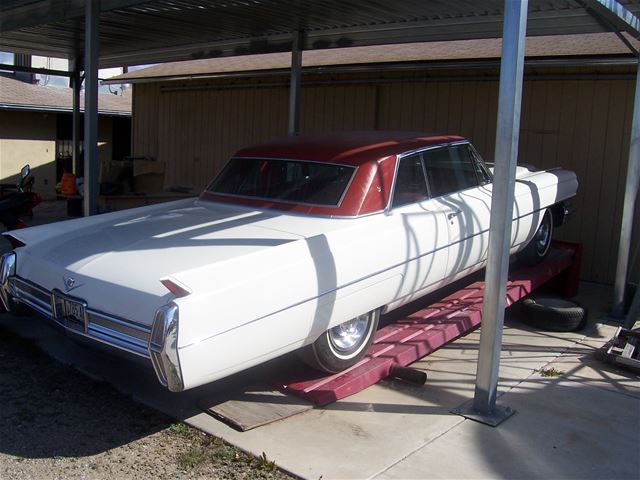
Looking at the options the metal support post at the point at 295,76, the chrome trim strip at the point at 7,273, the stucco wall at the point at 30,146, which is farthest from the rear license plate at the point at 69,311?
the stucco wall at the point at 30,146

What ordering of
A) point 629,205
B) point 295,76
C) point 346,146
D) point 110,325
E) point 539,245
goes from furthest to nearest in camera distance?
point 295,76 → point 539,245 → point 629,205 → point 346,146 → point 110,325

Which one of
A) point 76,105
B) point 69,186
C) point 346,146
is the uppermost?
point 76,105

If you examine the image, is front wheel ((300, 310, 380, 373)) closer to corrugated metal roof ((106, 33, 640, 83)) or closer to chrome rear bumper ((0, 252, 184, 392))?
chrome rear bumper ((0, 252, 184, 392))

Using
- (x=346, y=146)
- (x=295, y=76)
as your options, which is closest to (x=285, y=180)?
(x=346, y=146)

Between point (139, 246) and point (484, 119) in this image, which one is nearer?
point (139, 246)

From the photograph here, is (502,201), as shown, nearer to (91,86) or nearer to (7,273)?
(7,273)

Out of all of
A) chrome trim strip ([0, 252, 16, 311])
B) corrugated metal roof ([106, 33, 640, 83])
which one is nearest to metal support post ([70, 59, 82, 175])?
corrugated metal roof ([106, 33, 640, 83])

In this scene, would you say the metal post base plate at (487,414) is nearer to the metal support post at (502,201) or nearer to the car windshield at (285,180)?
the metal support post at (502,201)

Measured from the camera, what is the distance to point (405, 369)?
481 cm

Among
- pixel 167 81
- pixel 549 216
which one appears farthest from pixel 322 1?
pixel 167 81

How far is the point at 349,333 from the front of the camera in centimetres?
473

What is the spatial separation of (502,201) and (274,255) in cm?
144

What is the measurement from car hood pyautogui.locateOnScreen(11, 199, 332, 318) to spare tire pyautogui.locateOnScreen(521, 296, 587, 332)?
276 centimetres

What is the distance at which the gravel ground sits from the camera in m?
3.63
